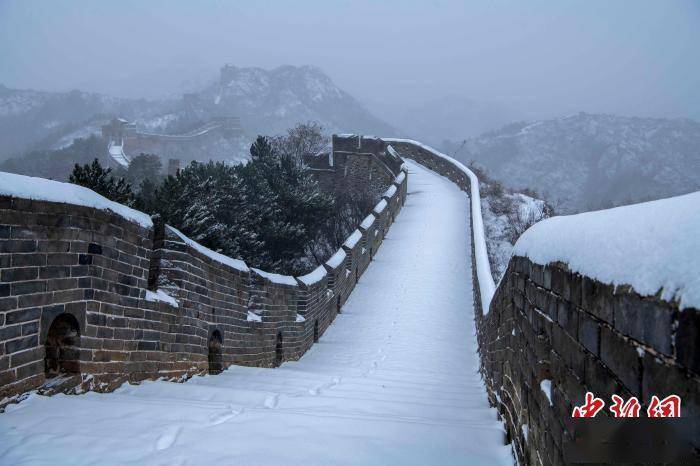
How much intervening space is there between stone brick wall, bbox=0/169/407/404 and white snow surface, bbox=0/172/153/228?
6cm

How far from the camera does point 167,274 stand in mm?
7184

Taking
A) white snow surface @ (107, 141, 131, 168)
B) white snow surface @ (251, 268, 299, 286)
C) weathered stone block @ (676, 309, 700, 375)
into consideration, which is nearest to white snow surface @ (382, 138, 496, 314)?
white snow surface @ (251, 268, 299, 286)

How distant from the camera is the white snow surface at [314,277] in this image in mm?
12250

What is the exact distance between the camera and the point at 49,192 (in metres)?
5.02

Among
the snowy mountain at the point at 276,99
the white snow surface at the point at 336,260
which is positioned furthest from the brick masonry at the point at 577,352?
the snowy mountain at the point at 276,99

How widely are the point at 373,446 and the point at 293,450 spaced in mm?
534

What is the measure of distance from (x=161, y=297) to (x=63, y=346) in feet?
5.45

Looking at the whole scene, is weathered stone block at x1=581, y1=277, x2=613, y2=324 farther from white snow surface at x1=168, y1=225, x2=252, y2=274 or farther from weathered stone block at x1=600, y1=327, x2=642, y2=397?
white snow surface at x1=168, y1=225, x2=252, y2=274

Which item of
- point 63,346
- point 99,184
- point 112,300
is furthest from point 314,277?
point 63,346

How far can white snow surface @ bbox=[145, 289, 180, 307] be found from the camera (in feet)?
22.1

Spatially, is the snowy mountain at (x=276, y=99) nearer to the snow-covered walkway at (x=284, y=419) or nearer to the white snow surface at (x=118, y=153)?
the white snow surface at (x=118, y=153)

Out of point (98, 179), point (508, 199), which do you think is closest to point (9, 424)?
point (98, 179)

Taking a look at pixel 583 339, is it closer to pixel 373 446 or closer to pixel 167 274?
pixel 373 446

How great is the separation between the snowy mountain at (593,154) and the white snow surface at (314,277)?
198 ft
